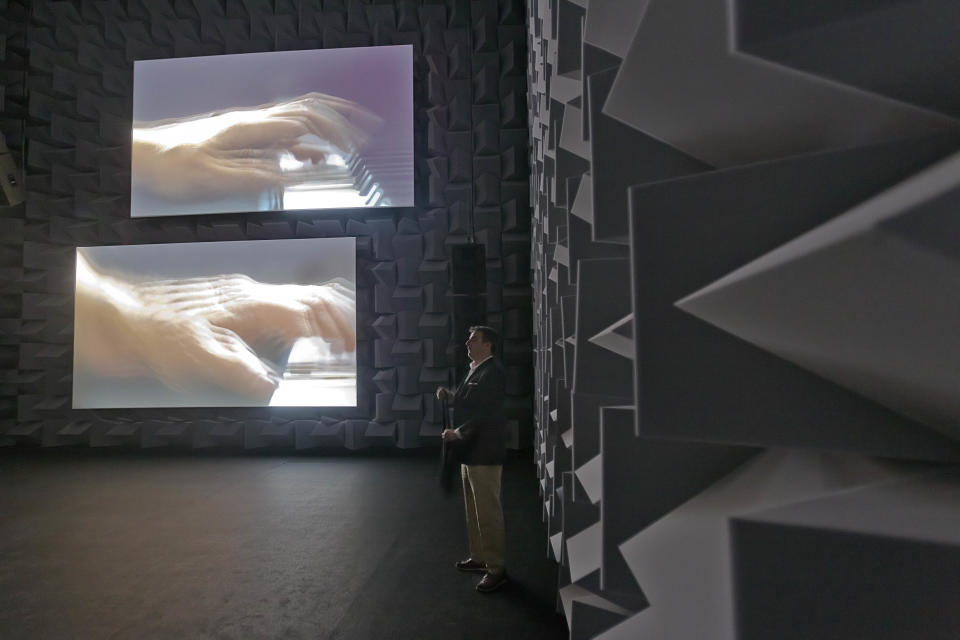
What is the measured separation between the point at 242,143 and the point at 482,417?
12.3 feet

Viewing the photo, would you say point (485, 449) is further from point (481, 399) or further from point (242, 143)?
point (242, 143)

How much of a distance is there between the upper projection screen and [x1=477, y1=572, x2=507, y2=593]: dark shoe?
10.3 feet

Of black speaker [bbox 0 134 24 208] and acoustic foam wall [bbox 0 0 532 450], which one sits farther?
black speaker [bbox 0 134 24 208]

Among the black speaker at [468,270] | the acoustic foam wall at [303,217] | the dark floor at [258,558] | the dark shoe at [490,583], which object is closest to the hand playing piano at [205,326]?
the acoustic foam wall at [303,217]

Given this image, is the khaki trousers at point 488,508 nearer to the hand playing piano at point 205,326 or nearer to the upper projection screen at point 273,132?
the hand playing piano at point 205,326

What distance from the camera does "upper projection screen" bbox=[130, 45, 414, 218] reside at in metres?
4.43

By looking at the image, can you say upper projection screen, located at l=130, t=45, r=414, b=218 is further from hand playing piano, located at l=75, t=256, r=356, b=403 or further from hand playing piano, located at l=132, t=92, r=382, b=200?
hand playing piano, located at l=75, t=256, r=356, b=403

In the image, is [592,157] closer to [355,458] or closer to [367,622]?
[367,622]

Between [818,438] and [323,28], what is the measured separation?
5142 millimetres

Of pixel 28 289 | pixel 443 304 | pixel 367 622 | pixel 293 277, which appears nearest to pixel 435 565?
pixel 367 622

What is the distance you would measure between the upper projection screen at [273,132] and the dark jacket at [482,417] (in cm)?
271

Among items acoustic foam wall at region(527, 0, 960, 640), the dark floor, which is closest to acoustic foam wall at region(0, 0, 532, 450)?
the dark floor

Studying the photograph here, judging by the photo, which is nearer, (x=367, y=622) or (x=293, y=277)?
(x=367, y=622)

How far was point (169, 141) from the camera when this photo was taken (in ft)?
15.1
